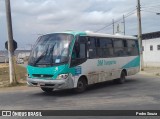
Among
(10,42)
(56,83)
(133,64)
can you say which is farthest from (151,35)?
(56,83)

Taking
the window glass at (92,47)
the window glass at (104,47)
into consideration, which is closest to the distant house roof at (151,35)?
→ the window glass at (104,47)

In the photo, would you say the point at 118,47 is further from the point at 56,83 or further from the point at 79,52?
the point at 56,83

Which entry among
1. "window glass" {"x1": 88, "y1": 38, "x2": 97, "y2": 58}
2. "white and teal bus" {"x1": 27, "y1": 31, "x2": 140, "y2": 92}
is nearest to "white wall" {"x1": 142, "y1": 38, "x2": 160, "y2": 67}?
"white and teal bus" {"x1": 27, "y1": 31, "x2": 140, "y2": 92}

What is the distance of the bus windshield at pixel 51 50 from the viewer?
15523 mm

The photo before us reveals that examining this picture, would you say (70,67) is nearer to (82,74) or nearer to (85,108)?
(82,74)

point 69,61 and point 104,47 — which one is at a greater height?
point 104,47

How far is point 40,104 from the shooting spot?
43.3 ft

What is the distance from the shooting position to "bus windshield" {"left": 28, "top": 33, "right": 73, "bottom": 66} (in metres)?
15.5

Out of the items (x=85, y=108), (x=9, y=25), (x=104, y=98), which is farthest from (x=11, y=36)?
(x=85, y=108)

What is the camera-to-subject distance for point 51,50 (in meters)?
15.7

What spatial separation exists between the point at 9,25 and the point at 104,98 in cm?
1014

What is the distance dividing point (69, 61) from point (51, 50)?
95cm

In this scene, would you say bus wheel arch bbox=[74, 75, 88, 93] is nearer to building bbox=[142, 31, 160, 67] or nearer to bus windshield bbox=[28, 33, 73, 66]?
bus windshield bbox=[28, 33, 73, 66]

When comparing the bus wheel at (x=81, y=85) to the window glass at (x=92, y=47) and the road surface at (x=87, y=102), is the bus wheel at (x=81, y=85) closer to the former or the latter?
the road surface at (x=87, y=102)
